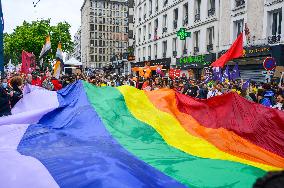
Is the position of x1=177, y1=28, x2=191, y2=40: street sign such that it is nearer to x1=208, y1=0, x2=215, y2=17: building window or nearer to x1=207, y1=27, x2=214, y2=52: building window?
x1=207, y1=27, x2=214, y2=52: building window

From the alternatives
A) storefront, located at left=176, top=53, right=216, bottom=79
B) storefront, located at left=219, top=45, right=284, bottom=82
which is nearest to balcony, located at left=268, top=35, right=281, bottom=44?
storefront, located at left=219, top=45, right=284, bottom=82

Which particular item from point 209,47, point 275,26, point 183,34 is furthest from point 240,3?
point 183,34

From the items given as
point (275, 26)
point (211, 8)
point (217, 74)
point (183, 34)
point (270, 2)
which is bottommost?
point (217, 74)

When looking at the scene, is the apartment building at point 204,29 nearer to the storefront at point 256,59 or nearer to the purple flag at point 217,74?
the storefront at point 256,59

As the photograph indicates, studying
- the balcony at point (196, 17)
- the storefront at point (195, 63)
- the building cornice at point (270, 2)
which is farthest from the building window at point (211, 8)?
the building cornice at point (270, 2)

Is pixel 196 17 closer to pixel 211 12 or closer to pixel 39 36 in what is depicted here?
pixel 211 12

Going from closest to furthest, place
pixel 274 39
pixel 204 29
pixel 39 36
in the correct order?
1. pixel 274 39
2. pixel 204 29
3. pixel 39 36

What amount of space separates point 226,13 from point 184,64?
7351 millimetres

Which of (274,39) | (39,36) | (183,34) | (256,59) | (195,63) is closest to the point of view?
(274,39)

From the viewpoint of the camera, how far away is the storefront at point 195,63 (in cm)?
2786

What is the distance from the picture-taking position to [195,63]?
3041 centimetres

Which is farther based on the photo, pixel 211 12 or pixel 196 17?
pixel 196 17

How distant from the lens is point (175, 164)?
4723 mm

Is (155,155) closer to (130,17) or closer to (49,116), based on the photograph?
(49,116)
